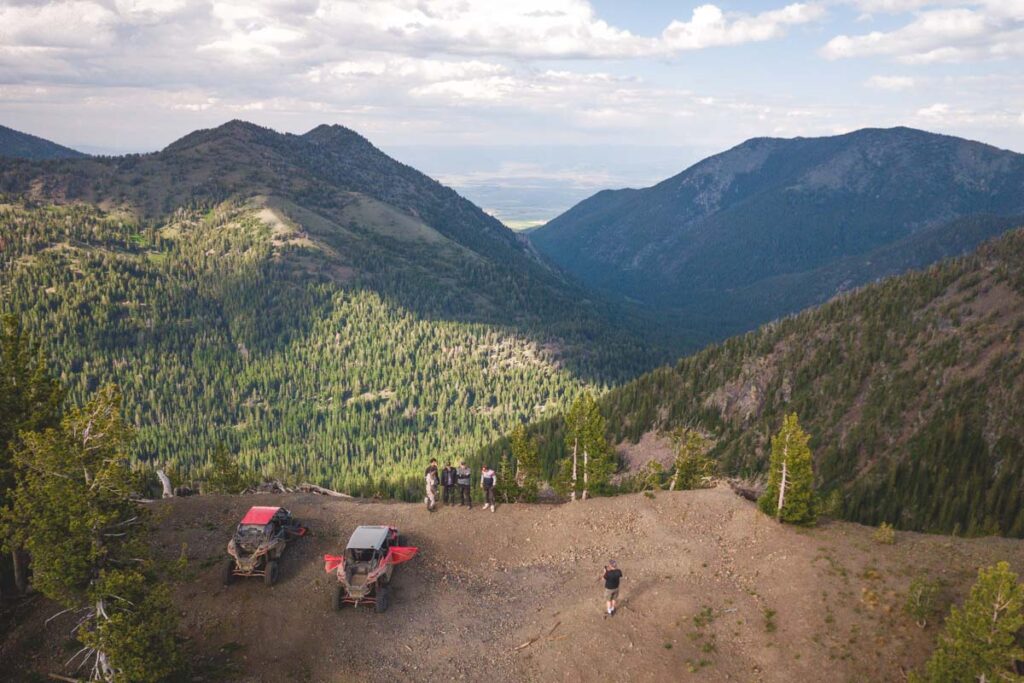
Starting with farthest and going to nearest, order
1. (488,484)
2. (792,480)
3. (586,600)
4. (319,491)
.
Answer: (319,491) → (488,484) → (792,480) → (586,600)

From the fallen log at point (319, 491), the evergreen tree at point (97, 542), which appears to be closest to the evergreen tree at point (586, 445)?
the fallen log at point (319, 491)

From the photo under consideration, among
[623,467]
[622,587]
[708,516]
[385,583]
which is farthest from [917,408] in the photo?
[385,583]

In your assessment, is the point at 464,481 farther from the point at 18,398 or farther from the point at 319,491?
the point at 18,398

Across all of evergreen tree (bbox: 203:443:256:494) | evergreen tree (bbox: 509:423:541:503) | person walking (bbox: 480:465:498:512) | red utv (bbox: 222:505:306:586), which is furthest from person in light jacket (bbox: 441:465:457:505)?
evergreen tree (bbox: 203:443:256:494)

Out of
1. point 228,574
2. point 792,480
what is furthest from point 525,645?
point 792,480

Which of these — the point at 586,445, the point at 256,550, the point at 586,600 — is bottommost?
the point at 586,600

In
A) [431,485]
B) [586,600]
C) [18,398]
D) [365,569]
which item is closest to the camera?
[18,398]
